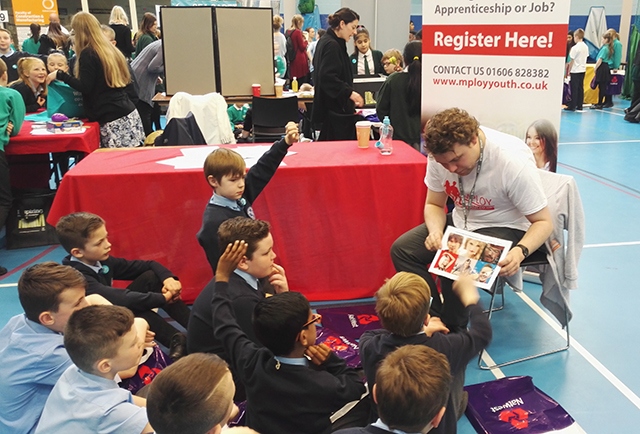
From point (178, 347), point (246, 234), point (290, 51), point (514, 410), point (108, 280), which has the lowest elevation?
point (514, 410)

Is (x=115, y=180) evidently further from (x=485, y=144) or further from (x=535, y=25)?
(x=535, y=25)

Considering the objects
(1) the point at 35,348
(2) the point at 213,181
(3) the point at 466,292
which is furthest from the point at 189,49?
(3) the point at 466,292

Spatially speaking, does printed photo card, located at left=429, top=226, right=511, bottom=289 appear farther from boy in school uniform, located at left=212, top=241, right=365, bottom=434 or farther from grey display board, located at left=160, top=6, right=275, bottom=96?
grey display board, located at left=160, top=6, right=275, bottom=96

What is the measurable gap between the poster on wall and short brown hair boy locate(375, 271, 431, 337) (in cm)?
176

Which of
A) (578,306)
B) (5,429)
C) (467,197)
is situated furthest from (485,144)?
(5,429)

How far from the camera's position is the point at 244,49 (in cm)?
620

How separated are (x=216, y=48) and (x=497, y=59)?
11.9 feet

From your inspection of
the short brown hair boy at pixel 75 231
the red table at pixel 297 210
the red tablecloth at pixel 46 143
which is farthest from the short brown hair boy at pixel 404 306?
the red tablecloth at pixel 46 143

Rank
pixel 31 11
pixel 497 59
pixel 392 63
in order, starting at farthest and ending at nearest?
pixel 31 11, pixel 392 63, pixel 497 59

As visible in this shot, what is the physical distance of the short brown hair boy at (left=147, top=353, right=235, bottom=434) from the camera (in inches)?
55.1

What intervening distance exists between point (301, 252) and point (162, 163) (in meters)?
1.03

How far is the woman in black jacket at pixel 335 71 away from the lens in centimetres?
473

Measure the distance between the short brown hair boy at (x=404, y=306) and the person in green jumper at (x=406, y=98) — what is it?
10.7ft

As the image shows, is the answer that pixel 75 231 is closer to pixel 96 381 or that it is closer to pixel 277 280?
pixel 277 280
